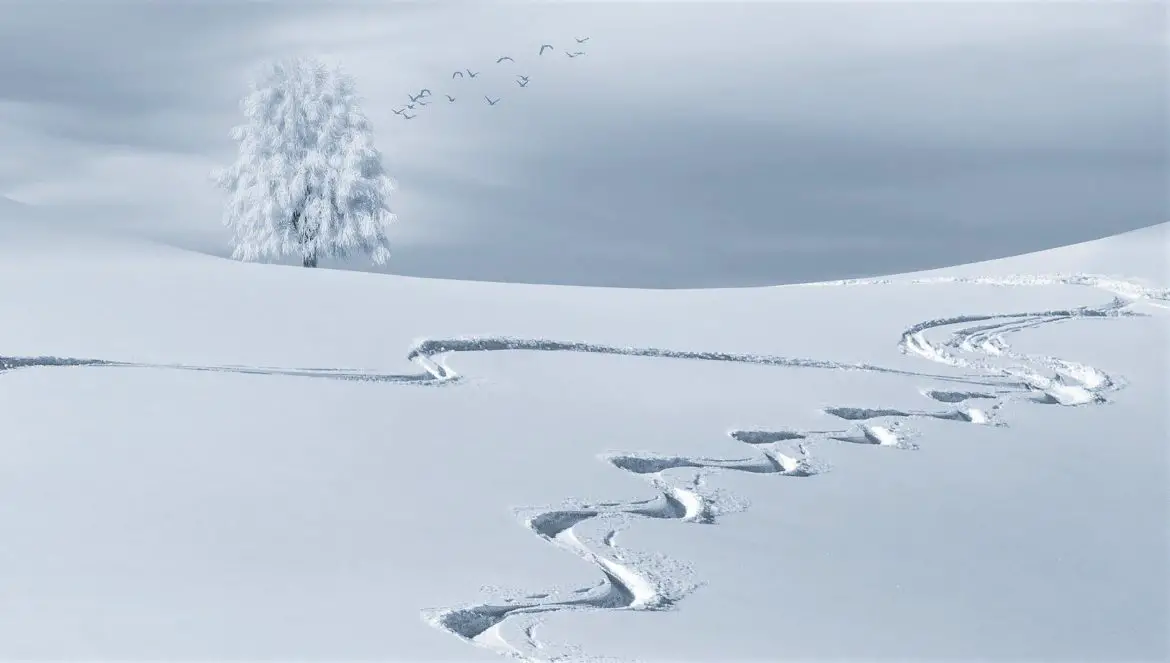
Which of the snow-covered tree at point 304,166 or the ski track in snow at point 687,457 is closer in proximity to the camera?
the ski track in snow at point 687,457

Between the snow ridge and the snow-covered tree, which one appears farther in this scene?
the snow-covered tree

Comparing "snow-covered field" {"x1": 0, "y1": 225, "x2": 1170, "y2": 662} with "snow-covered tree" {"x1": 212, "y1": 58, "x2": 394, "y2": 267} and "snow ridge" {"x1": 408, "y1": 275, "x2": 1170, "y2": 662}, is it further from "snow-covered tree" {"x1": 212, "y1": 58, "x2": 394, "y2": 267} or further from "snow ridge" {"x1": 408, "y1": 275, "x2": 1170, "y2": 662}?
"snow-covered tree" {"x1": 212, "y1": 58, "x2": 394, "y2": 267}

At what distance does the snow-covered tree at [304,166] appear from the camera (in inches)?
1212

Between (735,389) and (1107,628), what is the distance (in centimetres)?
554

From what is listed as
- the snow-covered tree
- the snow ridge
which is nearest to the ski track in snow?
the snow ridge

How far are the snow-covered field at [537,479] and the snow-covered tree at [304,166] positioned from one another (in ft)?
47.8

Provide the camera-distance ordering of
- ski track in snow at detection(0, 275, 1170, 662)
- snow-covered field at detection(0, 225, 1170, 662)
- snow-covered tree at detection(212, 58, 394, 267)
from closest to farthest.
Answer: snow-covered field at detection(0, 225, 1170, 662) → ski track in snow at detection(0, 275, 1170, 662) → snow-covered tree at detection(212, 58, 394, 267)

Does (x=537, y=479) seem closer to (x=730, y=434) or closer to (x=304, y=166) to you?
(x=730, y=434)

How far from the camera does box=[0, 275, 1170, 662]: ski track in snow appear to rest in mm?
6863

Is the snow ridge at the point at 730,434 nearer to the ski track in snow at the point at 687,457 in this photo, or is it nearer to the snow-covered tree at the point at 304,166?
the ski track in snow at the point at 687,457

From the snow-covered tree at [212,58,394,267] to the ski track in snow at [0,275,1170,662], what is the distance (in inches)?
695

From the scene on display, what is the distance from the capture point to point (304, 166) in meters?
30.6

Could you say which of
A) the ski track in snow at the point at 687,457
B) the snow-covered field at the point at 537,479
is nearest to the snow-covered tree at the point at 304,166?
the snow-covered field at the point at 537,479

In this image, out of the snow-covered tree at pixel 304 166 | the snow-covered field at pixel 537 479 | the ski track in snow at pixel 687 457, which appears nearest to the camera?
the snow-covered field at pixel 537 479
